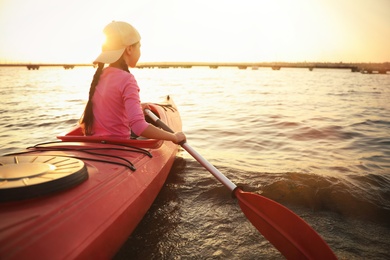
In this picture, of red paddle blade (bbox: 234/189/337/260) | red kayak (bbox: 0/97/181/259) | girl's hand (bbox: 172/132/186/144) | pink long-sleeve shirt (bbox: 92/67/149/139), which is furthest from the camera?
girl's hand (bbox: 172/132/186/144)

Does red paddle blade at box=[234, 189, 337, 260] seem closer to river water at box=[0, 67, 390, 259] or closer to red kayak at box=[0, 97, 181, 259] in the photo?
river water at box=[0, 67, 390, 259]

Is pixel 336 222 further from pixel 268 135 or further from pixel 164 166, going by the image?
pixel 268 135

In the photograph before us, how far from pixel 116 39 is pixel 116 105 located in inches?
25.8

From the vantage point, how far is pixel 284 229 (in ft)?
7.49

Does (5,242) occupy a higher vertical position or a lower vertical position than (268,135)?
higher

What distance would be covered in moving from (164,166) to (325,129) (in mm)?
6182

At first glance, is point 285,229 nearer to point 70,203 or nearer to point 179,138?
point 179,138

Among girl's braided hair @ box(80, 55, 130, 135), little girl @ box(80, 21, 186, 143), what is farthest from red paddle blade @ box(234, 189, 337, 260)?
girl's braided hair @ box(80, 55, 130, 135)

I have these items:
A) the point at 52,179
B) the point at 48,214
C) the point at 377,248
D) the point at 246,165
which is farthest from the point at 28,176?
the point at 246,165

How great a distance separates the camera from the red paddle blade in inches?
80.2

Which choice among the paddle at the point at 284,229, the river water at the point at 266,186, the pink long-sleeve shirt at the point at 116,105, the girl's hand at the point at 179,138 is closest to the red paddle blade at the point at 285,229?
the paddle at the point at 284,229

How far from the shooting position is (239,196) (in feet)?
8.42

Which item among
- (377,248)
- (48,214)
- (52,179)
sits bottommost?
(377,248)

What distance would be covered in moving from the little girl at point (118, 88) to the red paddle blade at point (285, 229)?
3.37 ft
